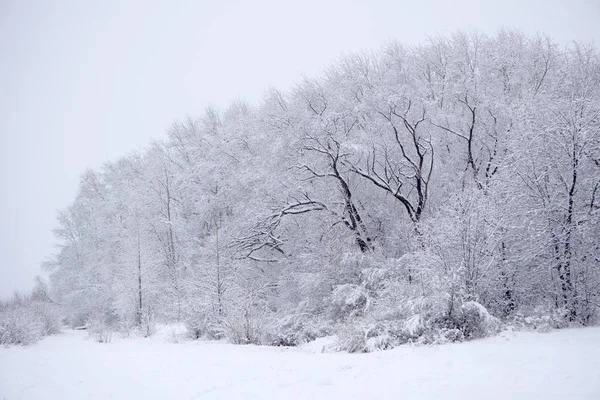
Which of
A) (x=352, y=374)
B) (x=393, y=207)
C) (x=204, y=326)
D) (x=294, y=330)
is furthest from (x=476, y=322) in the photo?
(x=204, y=326)

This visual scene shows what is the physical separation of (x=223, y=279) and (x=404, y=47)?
49.6ft

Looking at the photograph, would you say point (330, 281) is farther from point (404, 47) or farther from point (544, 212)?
point (404, 47)

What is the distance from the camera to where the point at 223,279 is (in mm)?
16969

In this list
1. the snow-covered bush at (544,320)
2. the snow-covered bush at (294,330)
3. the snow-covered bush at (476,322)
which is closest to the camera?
the snow-covered bush at (476,322)

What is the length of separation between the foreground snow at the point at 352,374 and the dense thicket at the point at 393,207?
5.05 feet

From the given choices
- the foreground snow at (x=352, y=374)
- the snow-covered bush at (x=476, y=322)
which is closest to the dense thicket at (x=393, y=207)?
the snow-covered bush at (x=476, y=322)

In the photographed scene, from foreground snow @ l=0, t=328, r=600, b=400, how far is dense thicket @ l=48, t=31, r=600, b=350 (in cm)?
154

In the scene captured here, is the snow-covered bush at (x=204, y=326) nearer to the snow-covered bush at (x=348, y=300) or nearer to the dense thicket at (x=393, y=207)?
the dense thicket at (x=393, y=207)

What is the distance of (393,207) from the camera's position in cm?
1870

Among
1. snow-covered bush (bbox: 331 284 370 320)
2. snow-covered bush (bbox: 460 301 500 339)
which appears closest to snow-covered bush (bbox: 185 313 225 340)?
snow-covered bush (bbox: 331 284 370 320)

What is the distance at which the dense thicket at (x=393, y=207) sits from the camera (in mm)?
9812

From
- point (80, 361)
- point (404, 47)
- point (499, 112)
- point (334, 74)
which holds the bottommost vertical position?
point (80, 361)

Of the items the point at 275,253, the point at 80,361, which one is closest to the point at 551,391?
the point at 80,361

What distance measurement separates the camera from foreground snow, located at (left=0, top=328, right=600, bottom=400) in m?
5.21
